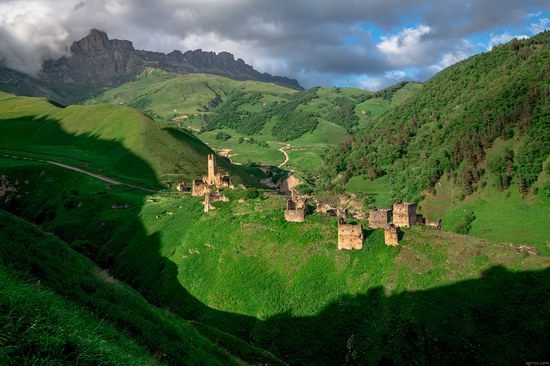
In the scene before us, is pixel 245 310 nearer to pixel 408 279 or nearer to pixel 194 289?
pixel 194 289

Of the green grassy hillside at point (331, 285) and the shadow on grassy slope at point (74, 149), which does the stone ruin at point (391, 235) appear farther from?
the shadow on grassy slope at point (74, 149)

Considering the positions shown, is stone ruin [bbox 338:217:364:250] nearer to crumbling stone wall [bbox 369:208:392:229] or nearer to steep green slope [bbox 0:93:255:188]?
crumbling stone wall [bbox 369:208:392:229]

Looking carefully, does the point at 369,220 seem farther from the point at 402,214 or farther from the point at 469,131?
the point at 469,131

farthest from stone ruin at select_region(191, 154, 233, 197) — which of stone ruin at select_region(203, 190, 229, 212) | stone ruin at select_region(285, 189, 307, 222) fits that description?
stone ruin at select_region(285, 189, 307, 222)

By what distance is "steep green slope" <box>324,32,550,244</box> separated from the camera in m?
96.5

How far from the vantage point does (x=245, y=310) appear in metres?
50.9

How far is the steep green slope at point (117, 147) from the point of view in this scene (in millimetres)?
139250

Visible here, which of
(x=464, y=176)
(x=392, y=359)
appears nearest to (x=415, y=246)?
(x=392, y=359)

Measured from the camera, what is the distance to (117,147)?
164 metres

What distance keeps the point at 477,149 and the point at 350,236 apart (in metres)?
82.3

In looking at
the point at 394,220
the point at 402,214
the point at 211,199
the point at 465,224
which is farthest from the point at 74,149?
the point at 402,214

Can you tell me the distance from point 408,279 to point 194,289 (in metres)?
27.2

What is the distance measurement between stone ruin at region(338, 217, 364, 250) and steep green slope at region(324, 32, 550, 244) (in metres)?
50.3

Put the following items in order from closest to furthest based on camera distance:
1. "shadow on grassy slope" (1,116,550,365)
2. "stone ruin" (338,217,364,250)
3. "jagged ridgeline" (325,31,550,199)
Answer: "shadow on grassy slope" (1,116,550,365) < "stone ruin" (338,217,364,250) < "jagged ridgeline" (325,31,550,199)
